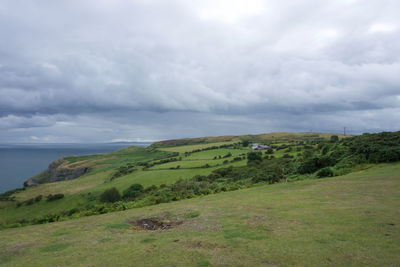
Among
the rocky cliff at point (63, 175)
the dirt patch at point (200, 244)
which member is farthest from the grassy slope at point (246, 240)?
the rocky cliff at point (63, 175)

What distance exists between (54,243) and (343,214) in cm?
1382

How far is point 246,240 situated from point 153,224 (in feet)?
20.5

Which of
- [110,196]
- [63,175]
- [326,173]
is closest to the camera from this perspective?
[326,173]

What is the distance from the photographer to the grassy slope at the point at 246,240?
704 cm

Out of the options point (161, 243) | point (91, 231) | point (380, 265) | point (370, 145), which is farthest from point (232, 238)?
point (370, 145)

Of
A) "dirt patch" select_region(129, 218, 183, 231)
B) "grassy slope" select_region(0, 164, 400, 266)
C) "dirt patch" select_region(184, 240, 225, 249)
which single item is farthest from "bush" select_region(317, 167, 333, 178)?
"dirt patch" select_region(184, 240, 225, 249)

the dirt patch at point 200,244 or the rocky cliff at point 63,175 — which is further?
the rocky cliff at point 63,175

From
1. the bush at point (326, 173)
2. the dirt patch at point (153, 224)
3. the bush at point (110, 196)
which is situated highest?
the bush at point (326, 173)

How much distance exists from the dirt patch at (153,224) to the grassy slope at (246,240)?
25.2 inches

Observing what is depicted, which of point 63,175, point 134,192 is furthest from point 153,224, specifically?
point 63,175

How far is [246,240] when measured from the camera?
862 centimetres

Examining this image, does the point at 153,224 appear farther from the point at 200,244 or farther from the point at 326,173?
the point at 326,173

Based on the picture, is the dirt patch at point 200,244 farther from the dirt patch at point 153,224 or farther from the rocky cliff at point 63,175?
the rocky cliff at point 63,175

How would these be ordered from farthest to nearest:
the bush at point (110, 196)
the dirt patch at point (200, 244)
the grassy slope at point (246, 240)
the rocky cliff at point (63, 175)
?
1. the rocky cliff at point (63, 175)
2. the bush at point (110, 196)
3. the dirt patch at point (200, 244)
4. the grassy slope at point (246, 240)
